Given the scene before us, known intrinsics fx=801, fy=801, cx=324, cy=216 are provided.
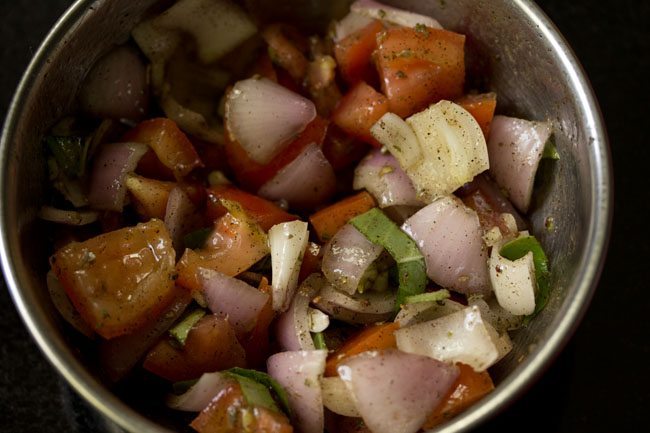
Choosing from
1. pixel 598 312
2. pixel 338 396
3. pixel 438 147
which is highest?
pixel 438 147

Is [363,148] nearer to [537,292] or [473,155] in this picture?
[473,155]

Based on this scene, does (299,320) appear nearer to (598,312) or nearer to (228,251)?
(228,251)

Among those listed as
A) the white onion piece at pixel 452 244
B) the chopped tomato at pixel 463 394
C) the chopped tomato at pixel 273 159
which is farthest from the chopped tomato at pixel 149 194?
the chopped tomato at pixel 463 394

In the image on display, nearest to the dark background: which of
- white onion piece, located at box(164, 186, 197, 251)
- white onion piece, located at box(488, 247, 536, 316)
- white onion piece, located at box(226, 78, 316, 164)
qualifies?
white onion piece, located at box(488, 247, 536, 316)

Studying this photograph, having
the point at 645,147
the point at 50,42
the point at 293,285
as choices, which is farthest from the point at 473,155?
the point at 50,42

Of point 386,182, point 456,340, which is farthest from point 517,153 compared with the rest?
point 456,340

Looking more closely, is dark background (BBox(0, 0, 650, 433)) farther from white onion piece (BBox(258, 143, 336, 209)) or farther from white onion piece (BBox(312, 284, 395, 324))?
white onion piece (BBox(258, 143, 336, 209))
